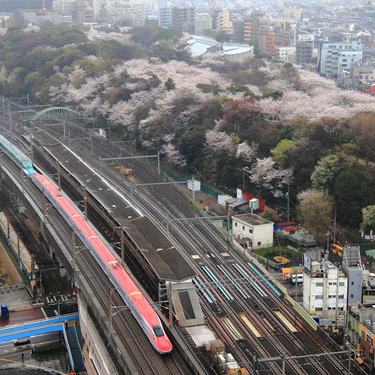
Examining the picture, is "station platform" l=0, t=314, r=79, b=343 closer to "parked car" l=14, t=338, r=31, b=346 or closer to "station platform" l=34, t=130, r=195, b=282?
"parked car" l=14, t=338, r=31, b=346

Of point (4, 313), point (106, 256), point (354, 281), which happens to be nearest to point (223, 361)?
point (354, 281)

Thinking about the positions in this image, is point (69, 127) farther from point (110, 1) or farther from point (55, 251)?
point (110, 1)

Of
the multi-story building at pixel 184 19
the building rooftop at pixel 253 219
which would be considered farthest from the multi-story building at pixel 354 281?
the multi-story building at pixel 184 19

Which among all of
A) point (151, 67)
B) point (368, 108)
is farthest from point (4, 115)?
point (368, 108)

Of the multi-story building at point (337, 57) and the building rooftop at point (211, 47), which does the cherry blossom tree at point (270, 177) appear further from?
the building rooftop at point (211, 47)

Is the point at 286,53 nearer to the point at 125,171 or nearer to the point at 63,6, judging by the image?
the point at 125,171

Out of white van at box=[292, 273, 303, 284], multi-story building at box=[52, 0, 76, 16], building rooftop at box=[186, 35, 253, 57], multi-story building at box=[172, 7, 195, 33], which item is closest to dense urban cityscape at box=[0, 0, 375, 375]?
white van at box=[292, 273, 303, 284]
